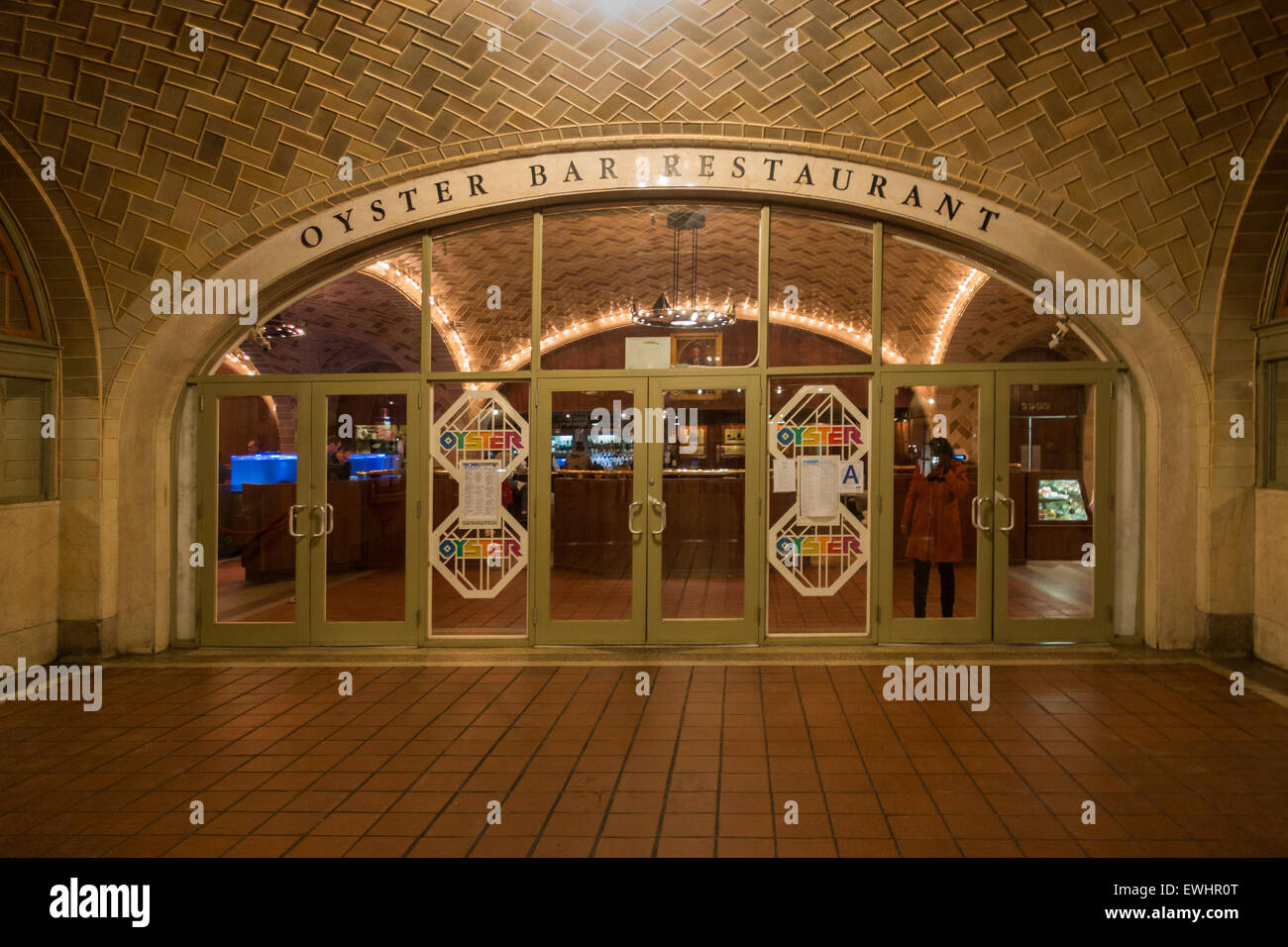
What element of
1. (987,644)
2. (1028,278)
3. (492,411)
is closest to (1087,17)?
(1028,278)

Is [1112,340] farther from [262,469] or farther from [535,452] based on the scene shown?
[262,469]

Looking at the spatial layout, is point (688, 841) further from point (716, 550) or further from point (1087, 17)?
point (1087, 17)

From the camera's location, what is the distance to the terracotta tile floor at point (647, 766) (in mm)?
3488

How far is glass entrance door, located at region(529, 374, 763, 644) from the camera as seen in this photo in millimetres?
6594

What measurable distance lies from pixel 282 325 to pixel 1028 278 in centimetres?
675

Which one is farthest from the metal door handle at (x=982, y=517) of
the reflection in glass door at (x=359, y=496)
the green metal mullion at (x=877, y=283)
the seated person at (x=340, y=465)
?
the seated person at (x=340, y=465)

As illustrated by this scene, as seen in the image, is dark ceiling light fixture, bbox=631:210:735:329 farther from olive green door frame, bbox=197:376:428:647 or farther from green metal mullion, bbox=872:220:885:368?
olive green door frame, bbox=197:376:428:647

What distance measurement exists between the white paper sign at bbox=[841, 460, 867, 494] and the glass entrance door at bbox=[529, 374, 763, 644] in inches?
27.2

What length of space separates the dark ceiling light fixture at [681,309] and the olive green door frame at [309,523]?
2.30 meters

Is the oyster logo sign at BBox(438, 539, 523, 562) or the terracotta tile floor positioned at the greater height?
the oyster logo sign at BBox(438, 539, 523, 562)

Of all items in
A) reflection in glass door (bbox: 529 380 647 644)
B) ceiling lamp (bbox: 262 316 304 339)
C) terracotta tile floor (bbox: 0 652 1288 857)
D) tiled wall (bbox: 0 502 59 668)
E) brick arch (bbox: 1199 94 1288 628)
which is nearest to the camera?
terracotta tile floor (bbox: 0 652 1288 857)

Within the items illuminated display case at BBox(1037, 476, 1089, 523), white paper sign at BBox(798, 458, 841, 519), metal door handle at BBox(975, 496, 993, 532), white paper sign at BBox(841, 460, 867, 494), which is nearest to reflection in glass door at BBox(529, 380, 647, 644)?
white paper sign at BBox(798, 458, 841, 519)

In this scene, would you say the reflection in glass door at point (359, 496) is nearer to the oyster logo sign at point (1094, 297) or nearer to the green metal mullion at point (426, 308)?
the green metal mullion at point (426, 308)

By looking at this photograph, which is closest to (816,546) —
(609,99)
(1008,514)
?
(1008,514)
